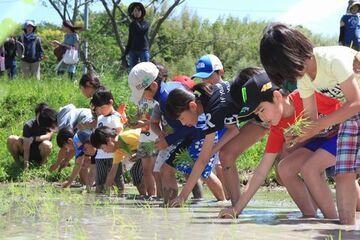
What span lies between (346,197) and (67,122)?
6.28 m

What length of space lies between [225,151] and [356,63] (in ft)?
6.55

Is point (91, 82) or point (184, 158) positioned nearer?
point (184, 158)

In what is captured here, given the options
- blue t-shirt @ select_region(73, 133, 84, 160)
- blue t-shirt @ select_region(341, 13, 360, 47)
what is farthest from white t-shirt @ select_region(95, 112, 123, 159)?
blue t-shirt @ select_region(341, 13, 360, 47)

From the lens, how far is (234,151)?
595 centimetres

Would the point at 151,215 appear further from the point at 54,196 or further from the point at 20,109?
the point at 20,109

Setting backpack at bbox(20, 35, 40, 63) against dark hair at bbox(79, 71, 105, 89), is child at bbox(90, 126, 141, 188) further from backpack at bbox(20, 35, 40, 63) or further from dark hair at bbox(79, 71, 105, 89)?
backpack at bbox(20, 35, 40, 63)

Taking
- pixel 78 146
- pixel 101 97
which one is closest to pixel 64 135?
pixel 78 146

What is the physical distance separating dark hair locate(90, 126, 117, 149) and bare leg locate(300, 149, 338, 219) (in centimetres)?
349

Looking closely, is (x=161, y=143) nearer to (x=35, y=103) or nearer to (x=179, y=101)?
(x=179, y=101)

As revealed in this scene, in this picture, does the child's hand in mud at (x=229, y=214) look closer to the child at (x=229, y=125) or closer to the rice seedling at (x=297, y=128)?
the rice seedling at (x=297, y=128)

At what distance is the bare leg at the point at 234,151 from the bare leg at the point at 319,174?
4.19 ft

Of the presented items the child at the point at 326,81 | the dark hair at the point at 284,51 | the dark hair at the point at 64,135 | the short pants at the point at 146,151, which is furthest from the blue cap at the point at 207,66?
the dark hair at the point at 64,135

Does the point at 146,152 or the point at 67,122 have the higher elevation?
the point at 146,152

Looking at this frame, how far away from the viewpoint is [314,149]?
4859 millimetres
